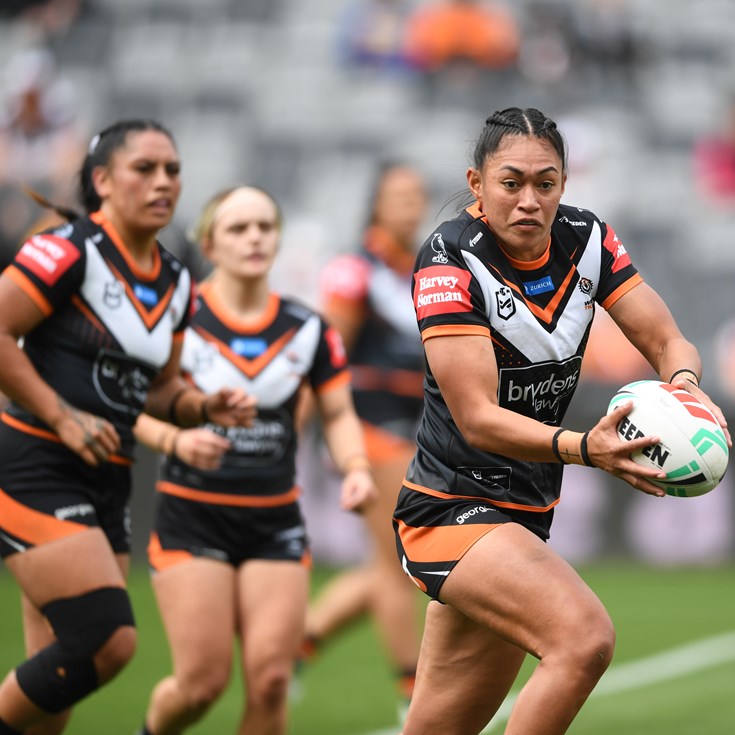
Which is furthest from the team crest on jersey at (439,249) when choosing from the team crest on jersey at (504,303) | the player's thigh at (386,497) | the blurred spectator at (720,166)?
the blurred spectator at (720,166)

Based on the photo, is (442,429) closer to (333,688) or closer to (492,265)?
(492,265)

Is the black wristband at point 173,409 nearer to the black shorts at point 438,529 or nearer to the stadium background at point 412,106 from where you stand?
the black shorts at point 438,529

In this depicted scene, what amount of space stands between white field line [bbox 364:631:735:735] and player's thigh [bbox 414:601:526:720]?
10.6 ft

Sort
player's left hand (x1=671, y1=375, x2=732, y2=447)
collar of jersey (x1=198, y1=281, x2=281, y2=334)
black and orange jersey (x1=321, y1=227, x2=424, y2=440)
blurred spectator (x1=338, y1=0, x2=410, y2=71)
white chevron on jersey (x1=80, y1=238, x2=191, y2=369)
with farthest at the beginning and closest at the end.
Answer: blurred spectator (x1=338, y1=0, x2=410, y2=71), black and orange jersey (x1=321, y1=227, x2=424, y2=440), collar of jersey (x1=198, y1=281, x2=281, y2=334), white chevron on jersey (x1=80, y1=238, x2=191, y2=369), player's left hand (x1=671, y1=375, x2=732, y2=447)

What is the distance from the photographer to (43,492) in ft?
16.5

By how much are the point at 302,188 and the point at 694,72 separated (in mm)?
5003

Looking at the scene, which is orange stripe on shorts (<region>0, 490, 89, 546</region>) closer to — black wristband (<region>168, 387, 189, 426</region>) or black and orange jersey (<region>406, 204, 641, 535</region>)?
black wristband (<region>168, 387, 189, 426</region>)

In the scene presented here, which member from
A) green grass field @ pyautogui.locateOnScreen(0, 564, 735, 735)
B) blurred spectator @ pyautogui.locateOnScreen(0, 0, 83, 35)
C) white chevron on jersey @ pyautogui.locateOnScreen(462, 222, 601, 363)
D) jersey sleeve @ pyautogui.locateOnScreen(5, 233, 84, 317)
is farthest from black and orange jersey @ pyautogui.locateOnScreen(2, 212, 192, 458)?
blurred spectator @ pyautogui.locateOnScreen(0, 0, 83, 35)

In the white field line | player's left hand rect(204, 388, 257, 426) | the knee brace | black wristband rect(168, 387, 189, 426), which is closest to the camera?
the knee brace

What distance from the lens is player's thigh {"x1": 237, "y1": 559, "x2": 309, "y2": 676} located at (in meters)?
5.57

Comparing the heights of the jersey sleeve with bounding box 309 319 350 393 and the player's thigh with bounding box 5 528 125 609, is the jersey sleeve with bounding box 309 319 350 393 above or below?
above

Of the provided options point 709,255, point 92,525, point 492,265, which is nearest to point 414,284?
point 492,265

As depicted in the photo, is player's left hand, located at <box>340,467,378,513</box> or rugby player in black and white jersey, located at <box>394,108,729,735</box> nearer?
rugby player in black and white jersey, located at <box>394,108,729,735</box>

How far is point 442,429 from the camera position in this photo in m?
4.36
